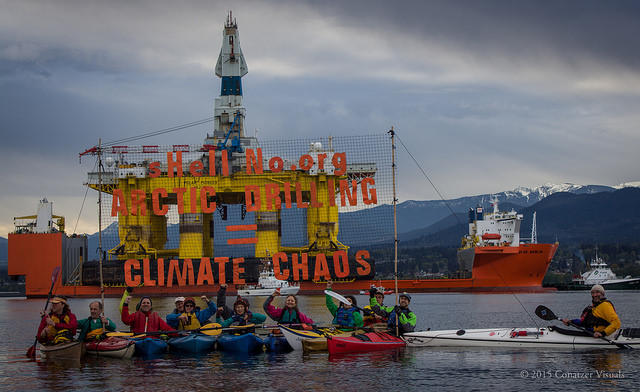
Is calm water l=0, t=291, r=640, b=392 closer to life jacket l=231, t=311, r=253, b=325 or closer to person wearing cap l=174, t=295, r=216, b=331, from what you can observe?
life jacket l=231, t=311, r=253, b=325

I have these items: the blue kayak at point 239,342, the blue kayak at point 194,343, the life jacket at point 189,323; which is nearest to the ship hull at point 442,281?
the life jacket at point 189,323

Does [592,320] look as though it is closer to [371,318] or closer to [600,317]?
[600,317]

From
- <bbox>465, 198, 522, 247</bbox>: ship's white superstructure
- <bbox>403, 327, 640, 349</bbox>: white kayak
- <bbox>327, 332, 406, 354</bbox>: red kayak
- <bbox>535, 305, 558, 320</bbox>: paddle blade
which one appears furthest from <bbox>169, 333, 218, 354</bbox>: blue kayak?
<bbox>465, 198, 522, 247</bbox>: ship's white superstructure

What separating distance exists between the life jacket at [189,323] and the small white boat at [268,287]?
4044 cm

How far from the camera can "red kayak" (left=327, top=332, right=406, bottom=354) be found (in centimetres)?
2453

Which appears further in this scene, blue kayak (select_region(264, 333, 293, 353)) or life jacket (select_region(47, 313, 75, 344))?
blue kayak (select_region(264, 333, 293, 353))

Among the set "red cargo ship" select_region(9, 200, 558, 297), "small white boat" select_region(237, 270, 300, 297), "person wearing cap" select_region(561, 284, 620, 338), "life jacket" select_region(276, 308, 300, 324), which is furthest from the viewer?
"red cargo ship" select_region(9, 200, 558, 297)

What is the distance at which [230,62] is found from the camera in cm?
8194

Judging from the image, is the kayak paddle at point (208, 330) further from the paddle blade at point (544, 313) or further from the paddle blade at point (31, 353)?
the paddle blade at point (544, 313)

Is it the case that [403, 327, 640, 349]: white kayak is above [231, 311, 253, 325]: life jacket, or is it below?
below

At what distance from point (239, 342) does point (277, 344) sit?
1352mm

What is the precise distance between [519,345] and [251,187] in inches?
1841

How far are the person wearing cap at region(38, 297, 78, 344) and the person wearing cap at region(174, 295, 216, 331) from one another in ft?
12.0

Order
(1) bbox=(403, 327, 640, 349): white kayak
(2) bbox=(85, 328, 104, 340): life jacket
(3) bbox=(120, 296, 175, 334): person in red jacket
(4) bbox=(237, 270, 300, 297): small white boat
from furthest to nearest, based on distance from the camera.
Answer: (4) bbox=(237, 270, 300, 297): small white boat, (3) bbox=(120, 296, 175, 334): person in red jacket, (2) bbox=(85, 328, 104, 340): life jacket, (1) bbox=(403, 327, 640, 349): white kayak
